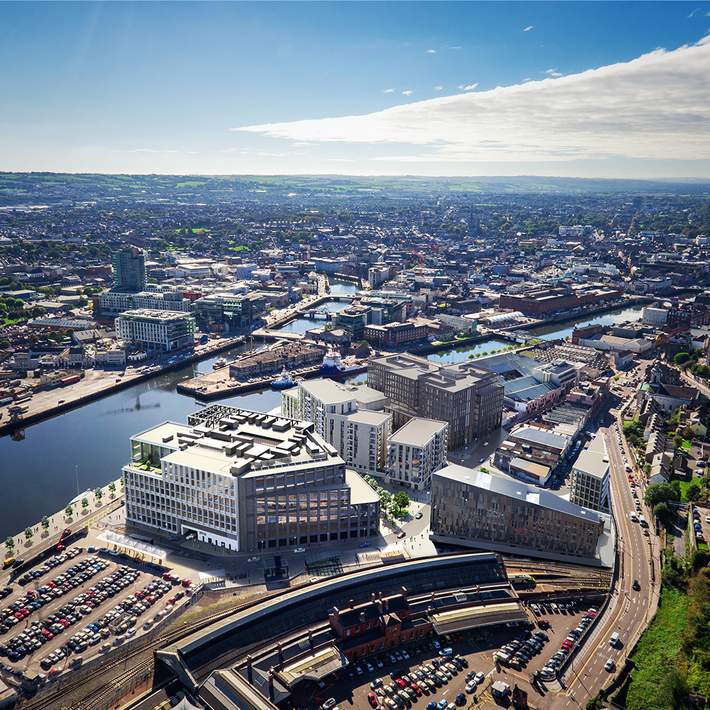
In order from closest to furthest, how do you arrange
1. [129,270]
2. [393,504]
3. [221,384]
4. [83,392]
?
[393,504] → [83,392] → [221,384] → [129,270]

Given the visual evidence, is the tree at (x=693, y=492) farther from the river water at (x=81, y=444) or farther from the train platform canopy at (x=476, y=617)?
the river water at (x=81, y=444)

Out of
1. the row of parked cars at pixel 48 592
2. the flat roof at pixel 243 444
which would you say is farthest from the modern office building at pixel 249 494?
the row of parked cars at pixel 48 592

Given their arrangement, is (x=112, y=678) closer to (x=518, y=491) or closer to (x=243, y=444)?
(x=243, y=444)

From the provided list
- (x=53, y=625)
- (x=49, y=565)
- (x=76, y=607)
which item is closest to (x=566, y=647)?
(x=76, y=607)

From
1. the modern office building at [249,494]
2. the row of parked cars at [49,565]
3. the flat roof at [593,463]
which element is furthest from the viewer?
the flat roof at [593,463]

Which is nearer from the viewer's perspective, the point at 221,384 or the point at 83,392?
the point at 83,392

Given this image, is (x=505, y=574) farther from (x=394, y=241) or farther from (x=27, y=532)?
(x=394, y=241)

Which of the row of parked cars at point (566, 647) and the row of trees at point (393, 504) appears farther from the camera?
the row of trees at point (393, 504)

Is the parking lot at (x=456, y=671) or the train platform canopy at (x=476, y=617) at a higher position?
the train platform canopy at (x=476, y=617)
